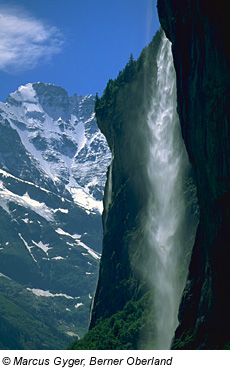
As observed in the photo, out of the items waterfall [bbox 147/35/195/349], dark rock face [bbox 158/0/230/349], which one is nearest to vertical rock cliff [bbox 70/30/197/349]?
waterfall [bbox 147/35/195/349]

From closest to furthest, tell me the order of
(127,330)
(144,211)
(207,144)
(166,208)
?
(207,144), (127,330), (166,208), (144,211)

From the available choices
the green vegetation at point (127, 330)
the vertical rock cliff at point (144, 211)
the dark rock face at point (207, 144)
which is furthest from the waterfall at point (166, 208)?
the dark rock face at point (207, 144)

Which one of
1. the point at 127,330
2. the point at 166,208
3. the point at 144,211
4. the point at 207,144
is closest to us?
the point at 207,144

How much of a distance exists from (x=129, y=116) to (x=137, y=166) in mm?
10669

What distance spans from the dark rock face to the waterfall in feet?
87.8

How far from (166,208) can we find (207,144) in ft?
155

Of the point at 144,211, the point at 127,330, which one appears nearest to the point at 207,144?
the point at 127,330

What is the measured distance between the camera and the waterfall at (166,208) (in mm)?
78750

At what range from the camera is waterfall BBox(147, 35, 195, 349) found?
78.8m

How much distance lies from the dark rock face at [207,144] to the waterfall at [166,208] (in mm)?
26774

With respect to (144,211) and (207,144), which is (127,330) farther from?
(207,144)

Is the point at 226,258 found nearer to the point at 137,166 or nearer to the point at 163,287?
the point at 163,287

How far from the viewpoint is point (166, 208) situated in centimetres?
8850
